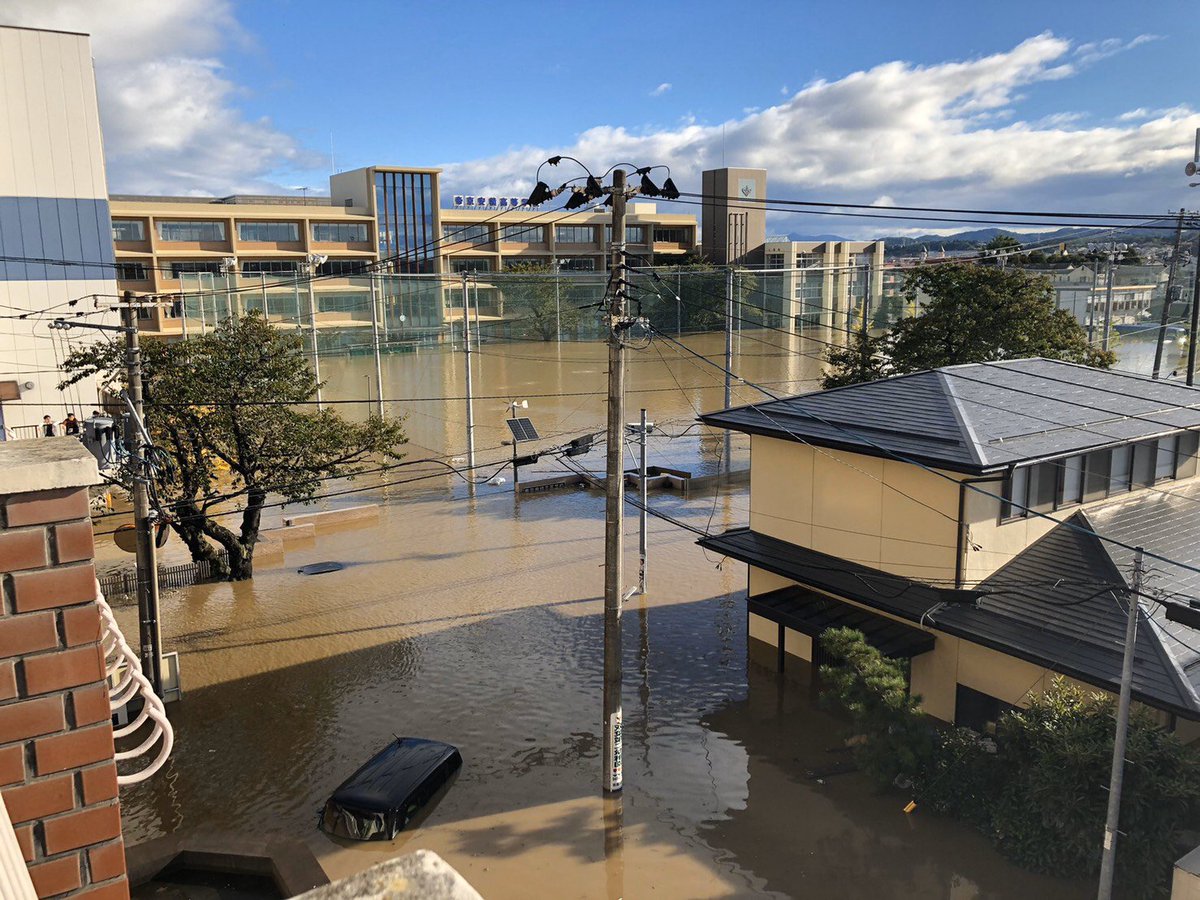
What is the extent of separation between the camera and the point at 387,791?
13992mm

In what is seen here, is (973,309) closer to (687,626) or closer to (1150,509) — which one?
(1150,509)

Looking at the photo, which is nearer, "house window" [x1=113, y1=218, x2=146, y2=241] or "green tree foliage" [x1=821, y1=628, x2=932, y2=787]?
"green tree foliage" [x1=821, y1=628, x2=932, y2=787]

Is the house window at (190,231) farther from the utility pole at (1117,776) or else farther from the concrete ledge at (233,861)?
the utility pole at (1117,776)

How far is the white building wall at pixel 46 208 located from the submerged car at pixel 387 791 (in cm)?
2453

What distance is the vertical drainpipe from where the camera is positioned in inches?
632

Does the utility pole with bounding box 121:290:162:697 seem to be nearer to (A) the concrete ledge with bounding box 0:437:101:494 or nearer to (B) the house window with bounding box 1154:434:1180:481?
(A) the concrete ledge with bounding box 0:437:101:494

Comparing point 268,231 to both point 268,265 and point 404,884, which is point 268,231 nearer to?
point 268,265

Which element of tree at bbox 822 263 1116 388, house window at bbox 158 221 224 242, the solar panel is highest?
house window at bbox 158 221 224 242

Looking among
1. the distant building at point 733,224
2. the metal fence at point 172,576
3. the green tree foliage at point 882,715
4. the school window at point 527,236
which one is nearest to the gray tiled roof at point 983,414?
the green tree foliage at point 882,715

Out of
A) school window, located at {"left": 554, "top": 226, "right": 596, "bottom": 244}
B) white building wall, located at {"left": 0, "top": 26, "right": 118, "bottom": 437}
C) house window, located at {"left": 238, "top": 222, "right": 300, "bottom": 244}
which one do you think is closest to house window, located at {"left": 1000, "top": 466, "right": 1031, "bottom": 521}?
white building wall, located at {"left": 0, "top": 26, "right": 118, "bottom": 437}

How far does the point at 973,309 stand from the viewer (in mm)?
28781

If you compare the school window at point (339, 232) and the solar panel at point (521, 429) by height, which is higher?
the school window at point (339, 232)

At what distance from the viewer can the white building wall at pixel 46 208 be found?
109ft

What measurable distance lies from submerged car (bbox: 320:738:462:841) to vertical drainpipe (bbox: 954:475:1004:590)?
931 centimetres
